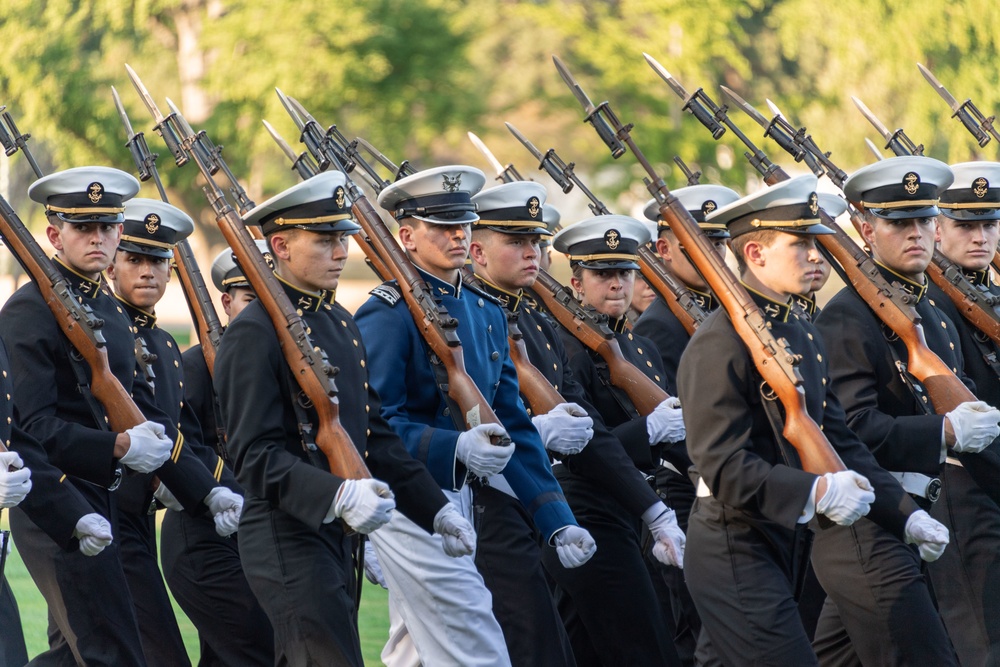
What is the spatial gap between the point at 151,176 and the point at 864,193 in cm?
332

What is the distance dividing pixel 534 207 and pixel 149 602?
239cm

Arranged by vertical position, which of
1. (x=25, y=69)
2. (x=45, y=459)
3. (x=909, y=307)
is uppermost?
(x=25, y=69)

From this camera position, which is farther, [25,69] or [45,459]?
[25,69]

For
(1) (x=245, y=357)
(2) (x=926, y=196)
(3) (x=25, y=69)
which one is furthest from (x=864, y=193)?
(3) (x=25, y=69)

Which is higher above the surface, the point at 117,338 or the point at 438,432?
the point at 117,338

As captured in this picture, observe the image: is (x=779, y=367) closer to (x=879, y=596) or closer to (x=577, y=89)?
(x=879, y=596)

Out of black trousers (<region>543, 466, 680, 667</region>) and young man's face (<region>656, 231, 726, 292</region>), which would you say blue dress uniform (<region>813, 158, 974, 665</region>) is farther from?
young man's face (<region>656, 231, 726, 292</region>)

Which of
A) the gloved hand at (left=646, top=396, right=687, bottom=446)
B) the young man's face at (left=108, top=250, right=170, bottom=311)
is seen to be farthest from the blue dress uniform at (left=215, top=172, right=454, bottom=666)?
the gloved hand at (left=646, top=396, right=687, bottom=446)

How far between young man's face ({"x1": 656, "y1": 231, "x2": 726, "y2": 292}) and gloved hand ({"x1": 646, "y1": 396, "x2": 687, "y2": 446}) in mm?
1047

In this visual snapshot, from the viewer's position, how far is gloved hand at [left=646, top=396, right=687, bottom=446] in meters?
7.60

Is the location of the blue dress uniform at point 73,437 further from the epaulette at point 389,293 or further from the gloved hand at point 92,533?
the epaulette at point 389,293

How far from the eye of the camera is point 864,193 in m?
7.09

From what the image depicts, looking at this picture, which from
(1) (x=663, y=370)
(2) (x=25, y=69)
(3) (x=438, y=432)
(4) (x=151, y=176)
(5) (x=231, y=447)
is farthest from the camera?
(2) (x=25, y=69)

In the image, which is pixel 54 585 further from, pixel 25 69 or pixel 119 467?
pixel 25 69
